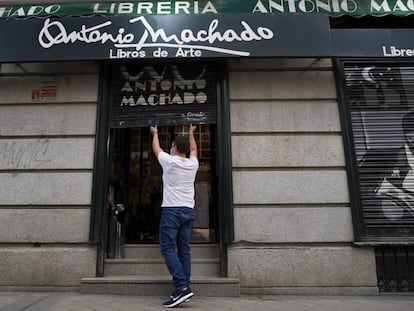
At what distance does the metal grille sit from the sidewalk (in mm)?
230

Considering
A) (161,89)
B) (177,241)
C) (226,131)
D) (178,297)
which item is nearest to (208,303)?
(178,297)

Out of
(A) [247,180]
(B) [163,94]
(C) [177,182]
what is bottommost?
(C) [177,182]

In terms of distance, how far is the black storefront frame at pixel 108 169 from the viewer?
4.94 meters

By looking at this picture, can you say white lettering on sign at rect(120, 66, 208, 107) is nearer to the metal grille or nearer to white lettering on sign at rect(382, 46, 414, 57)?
white lettering on sign at rect(382, 46, 414, 57)

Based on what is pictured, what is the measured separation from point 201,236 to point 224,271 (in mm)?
1282

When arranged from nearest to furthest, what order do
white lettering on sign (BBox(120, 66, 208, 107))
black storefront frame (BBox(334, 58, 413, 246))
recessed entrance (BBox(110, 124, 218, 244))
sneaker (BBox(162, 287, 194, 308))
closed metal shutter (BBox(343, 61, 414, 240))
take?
1. sneaker (BBox(162, 287, 194, 308))
2. black storefront frame (BBox(334, 58, 413, 246))
3. closed metal shutter (BBox(343, 61, 414, 240))
4. white lettering on sign (BBox(120, 66, 208, 107))
5. recessed entrance (BBox(110, 124, 218, 244))

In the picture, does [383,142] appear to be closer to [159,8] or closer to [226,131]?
[226,131]

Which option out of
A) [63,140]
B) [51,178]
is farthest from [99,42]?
[51,178]

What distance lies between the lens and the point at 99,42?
16.4ft

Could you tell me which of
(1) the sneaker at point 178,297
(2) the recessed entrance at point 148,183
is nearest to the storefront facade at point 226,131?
(2) the recessed entrance at point 148,183

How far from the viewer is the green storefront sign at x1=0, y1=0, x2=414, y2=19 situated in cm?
539

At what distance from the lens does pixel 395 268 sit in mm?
4922

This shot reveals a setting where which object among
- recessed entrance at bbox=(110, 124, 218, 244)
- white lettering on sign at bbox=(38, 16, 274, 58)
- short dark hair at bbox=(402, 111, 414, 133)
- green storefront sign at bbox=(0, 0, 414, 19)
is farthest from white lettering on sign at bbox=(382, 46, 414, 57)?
recessed entrance at bbox=(110, 124, 218, 244)

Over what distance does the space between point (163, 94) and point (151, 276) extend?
298 cm
